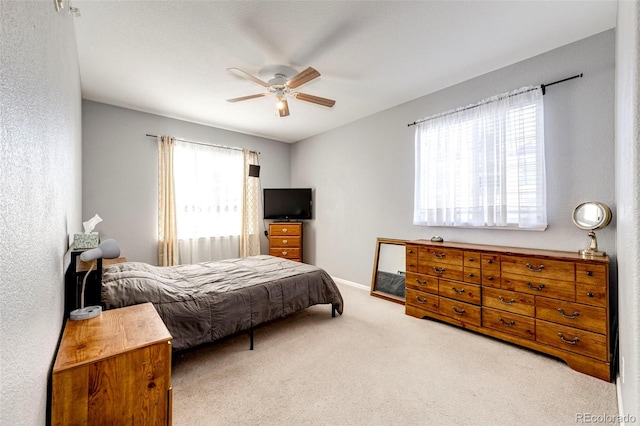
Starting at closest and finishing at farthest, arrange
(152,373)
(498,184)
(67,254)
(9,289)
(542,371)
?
1. (9,289)
2. (152,373)
3. (67,254)
4. (542,371)
5. (498,184)

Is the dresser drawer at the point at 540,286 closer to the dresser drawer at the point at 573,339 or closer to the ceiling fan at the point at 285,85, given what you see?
the dresser drawer at the point at 573,339

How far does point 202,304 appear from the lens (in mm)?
2195

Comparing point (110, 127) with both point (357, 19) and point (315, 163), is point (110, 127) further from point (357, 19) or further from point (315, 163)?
point (357, 19)

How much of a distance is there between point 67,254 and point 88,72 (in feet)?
7.12

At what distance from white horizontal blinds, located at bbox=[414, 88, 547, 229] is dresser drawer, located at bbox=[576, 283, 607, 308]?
663 millimetres

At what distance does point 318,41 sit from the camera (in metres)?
2.38

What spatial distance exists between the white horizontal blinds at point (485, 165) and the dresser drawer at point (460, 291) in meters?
0.71

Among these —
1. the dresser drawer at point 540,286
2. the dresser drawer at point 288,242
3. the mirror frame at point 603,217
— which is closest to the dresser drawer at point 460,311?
the dresser drawer at point 540,286

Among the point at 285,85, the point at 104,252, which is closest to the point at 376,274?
the point at 285,85

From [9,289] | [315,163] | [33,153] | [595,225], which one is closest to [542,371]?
[595,225]

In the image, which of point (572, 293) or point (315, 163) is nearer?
point (572, 293)

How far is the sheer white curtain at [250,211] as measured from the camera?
4.92 meters

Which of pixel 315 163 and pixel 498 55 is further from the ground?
pixel 498 55

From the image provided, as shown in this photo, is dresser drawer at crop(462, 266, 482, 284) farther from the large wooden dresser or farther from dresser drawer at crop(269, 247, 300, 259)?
dresser drawer at crop(269, 247, 300, 259)
